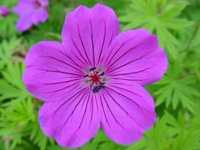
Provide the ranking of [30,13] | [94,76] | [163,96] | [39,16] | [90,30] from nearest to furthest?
[90,30]
[94,76]
[163,96]
[39,16]
[30,13]

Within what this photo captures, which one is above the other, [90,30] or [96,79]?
[90,30]

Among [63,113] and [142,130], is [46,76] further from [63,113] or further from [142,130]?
[142,130]

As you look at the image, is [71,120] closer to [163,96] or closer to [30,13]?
[163,96]

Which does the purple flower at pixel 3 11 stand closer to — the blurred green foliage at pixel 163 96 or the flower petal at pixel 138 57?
the blurred green foliage at pixel 163 96

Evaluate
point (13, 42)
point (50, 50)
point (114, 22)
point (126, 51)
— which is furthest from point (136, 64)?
point (13, 42)

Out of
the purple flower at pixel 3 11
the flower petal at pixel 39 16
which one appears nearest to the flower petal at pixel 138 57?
the flower petal at pixel 39 16

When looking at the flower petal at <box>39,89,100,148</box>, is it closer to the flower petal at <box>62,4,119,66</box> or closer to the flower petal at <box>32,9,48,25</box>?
the flower petal at <box>62,4,119,66</box>

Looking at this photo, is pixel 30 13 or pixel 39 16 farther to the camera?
pixel 30 13

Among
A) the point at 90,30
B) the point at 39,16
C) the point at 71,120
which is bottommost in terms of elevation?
the point at 71,120

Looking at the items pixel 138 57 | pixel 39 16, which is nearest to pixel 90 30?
pixel 138 57
